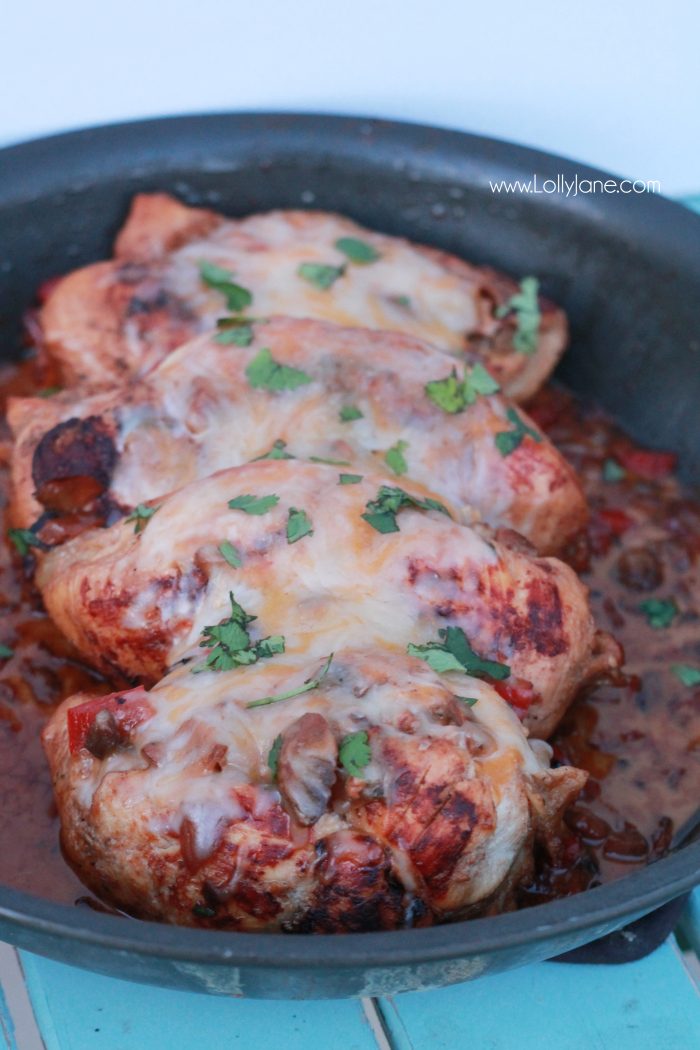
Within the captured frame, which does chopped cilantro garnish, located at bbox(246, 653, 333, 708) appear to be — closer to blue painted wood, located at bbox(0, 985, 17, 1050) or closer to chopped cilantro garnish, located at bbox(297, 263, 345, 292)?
blue painted wood, located at bbox(0, 985, 17, 1050)

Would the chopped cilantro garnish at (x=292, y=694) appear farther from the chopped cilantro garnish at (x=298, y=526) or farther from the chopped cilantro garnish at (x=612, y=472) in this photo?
the chopped cilantro garnish at (x=612, y=472)

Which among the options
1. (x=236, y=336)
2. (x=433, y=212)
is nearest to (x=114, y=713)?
(x=236, y=336)

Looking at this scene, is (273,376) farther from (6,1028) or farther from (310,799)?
(6,1028)

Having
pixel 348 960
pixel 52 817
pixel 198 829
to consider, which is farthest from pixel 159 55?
pixel 348 960

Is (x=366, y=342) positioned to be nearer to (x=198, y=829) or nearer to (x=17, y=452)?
(x=17, y=452)

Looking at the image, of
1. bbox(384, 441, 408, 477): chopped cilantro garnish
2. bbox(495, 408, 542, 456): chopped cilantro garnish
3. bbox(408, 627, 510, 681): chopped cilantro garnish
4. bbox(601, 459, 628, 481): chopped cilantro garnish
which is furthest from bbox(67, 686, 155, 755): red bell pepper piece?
bbox(601, 459, 628, 481): chopped cilantro garnish
